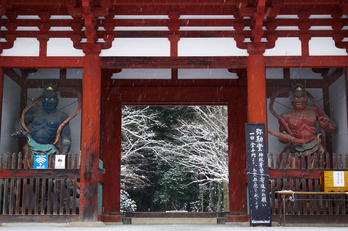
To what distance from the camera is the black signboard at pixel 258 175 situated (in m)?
7.54

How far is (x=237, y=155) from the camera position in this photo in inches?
424

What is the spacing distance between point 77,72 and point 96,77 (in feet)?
7.46

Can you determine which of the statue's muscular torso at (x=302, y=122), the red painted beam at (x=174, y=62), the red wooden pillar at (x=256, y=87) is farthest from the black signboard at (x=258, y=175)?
the statue's muscular torso at (x=302, y=122)

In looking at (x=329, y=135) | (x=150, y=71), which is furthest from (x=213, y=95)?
(x=329, y=135)

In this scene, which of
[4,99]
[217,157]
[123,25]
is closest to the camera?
[123,25]

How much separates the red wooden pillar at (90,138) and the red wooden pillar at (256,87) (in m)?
2.88

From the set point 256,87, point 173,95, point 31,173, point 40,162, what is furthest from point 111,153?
point 256,87

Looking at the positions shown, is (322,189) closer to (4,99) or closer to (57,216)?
(57,216)

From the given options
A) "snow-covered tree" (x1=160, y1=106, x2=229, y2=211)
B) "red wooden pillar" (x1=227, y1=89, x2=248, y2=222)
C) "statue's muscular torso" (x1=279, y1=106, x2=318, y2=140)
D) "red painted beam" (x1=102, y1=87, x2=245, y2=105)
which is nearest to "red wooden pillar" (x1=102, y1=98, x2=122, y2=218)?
"red painted beam" (x1=102, y1=87, x2=245, y2=105)

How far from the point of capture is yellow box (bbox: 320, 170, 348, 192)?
7.83 meters

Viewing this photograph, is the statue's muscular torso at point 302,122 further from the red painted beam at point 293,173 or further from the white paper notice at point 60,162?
the white paper notice at point 60,162

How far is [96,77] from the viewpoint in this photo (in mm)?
8438

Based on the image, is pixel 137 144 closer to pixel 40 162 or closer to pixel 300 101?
pixel 300 101

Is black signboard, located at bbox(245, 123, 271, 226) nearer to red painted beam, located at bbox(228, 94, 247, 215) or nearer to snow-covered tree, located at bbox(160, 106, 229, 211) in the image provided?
red painted beam, located at bbox(228, 94, 247, 215)
